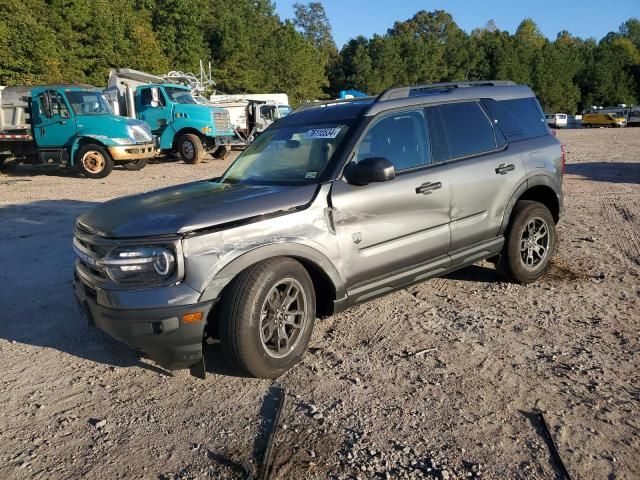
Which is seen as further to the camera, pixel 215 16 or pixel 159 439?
pixel 215 16

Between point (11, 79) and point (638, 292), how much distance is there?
28652 mm

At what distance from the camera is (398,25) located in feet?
366

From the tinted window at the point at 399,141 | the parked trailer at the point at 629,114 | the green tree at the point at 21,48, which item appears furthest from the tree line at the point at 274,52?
the tinted window at the point at 399,141

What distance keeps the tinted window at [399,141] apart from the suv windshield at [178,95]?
15765mm

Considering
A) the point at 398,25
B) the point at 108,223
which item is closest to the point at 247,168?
the point at 108,223

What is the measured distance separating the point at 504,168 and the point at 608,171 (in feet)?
37.0

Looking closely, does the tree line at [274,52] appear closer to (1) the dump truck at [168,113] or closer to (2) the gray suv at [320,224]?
(1) the dump truck at [168,113]

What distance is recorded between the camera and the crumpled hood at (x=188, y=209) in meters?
3.29

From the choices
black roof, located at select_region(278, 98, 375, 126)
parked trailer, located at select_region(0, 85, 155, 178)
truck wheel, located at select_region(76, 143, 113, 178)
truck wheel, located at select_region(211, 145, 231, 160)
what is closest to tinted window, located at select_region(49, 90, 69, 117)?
parked trailer, located at select_region(0, 85, 155, 178)

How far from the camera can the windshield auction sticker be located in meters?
4.24

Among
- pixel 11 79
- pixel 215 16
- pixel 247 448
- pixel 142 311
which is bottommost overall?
pixel 247 448

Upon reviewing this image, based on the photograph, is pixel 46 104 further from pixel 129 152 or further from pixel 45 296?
pixel 45 296

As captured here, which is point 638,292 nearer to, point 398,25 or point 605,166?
point 605,166

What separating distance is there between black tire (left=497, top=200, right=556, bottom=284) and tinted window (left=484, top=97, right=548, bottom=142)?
68 centimetres
